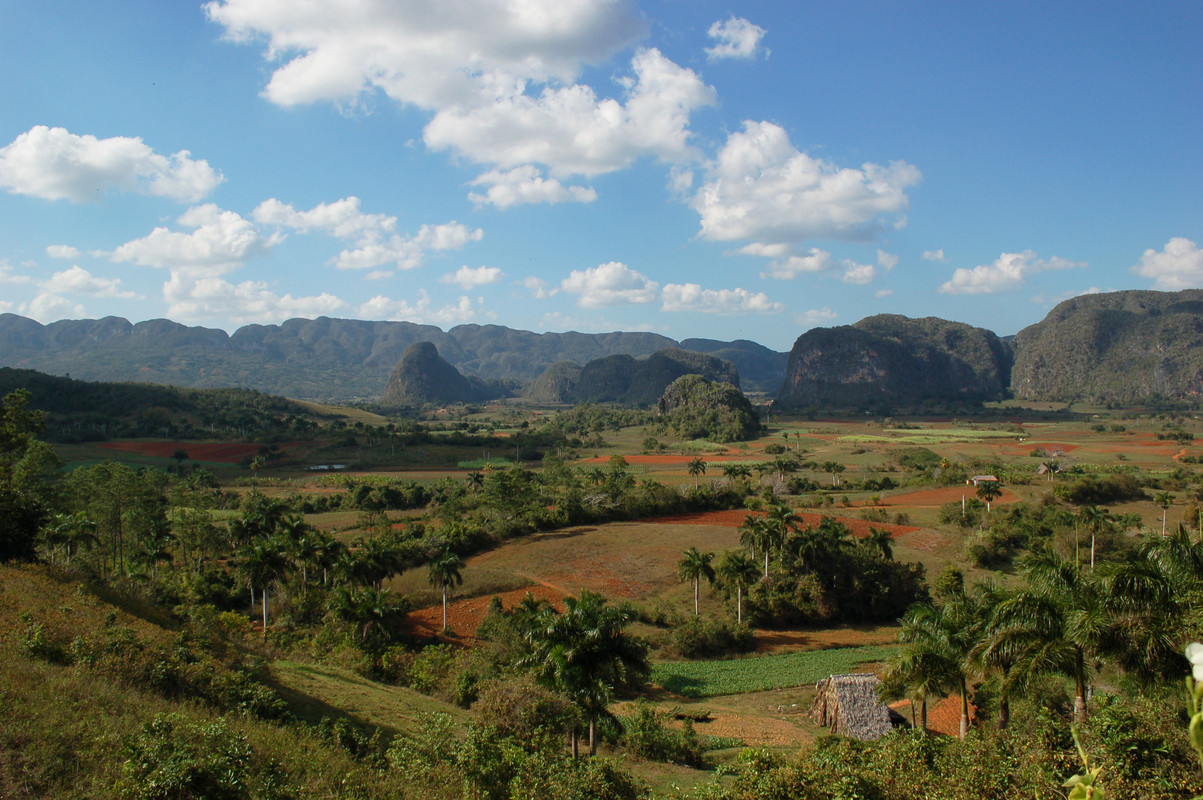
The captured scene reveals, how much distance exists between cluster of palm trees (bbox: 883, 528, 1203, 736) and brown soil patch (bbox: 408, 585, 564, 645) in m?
22.8

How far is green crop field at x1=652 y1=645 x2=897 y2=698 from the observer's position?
26062 mm

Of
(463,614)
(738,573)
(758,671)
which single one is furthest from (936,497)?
(463,614)

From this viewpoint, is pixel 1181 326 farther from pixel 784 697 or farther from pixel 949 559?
pixel 784 697

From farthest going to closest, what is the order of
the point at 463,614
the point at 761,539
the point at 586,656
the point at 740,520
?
the point at 740,520, the point at 761,539, the point at 463,614, the point at 586,656

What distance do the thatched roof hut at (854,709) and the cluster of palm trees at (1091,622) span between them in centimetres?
635

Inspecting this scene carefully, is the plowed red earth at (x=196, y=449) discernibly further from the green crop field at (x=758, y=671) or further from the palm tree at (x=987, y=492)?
the palm tree at (x=987, y=492)

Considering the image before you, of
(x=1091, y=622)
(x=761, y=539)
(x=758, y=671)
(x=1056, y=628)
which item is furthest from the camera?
(x=761, y=539)

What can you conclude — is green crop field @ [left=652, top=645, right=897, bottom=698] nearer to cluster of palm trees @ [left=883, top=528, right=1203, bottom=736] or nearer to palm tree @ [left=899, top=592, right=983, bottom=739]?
palm tree @ [left=899, top=592, right=983, bottom=739]

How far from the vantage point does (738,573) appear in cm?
3322

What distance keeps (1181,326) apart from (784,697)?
783 ft

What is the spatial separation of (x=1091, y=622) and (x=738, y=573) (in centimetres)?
2181

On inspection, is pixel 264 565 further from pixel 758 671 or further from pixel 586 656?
pixel 758 671

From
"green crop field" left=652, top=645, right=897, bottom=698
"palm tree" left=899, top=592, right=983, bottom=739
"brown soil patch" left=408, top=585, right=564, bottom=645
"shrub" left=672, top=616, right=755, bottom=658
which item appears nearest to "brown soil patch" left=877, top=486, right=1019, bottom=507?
"green crop field" left=652, top=645, right=897, bottom=698

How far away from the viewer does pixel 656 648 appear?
29766 millimetres
